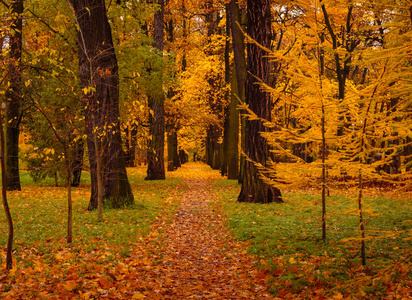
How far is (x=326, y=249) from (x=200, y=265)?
2336 mm

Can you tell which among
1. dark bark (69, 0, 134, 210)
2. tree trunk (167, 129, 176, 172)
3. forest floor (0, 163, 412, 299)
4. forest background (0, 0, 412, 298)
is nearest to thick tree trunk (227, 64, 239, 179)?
forest background (0, 0, 412, 298)

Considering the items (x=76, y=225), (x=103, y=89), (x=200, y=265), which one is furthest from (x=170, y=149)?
(x=200, y=265)

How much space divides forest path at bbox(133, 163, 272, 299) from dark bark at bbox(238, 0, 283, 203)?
1.93 m

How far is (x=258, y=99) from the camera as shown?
1167 cm

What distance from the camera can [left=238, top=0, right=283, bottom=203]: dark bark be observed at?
11547 mm

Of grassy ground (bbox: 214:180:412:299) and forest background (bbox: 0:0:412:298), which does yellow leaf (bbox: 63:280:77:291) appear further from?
grassy ground (bbox: 214:180:412:299)

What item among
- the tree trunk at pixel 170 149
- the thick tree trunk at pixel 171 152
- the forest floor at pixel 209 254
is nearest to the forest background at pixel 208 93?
the forest floor at pixel 209 254

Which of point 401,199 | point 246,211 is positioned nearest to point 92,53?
point 246,211

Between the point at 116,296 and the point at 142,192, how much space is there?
35.8 ft

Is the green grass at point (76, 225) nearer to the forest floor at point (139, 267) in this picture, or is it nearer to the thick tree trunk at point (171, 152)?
the forest floor at point (139, 267)

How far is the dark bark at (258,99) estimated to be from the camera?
37.9ft

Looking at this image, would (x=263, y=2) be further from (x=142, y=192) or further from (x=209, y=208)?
(x=142, y=192)

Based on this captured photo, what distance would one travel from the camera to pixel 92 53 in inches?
418

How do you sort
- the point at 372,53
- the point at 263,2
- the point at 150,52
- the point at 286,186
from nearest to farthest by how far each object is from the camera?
the point at 372,53, the point at 286,186, the point at 263,2, the point at 150,52
